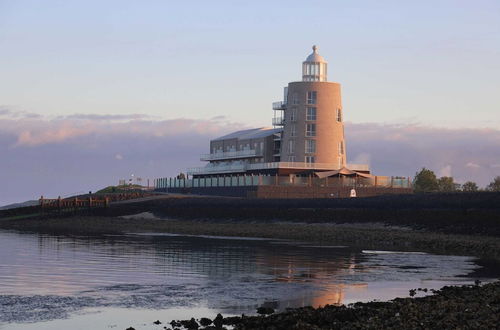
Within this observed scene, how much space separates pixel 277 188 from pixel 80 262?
5692 cm

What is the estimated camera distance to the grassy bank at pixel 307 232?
153 ft

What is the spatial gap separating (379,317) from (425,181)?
9418cm

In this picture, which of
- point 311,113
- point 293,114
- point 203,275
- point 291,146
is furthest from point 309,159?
point 203,275

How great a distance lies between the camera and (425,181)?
4419 inches

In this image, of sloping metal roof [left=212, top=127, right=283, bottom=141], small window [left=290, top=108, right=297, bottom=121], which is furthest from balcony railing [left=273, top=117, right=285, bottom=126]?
small window [left=290, top=108, right=297, bottom=121]

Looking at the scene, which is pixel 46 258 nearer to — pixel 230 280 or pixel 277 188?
pixel 230 280

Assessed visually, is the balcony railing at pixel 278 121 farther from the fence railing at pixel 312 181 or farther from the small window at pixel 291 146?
the fence railing at pixel 312 181

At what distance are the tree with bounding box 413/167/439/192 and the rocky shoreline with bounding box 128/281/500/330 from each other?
292ft

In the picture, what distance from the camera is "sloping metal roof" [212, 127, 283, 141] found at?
113 metres

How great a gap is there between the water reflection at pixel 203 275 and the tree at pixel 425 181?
218 feet

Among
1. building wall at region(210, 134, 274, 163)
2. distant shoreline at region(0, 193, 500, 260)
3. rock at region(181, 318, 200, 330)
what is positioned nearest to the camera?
rock at region(181, 318, 200, 330)

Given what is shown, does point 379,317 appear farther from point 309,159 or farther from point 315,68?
point 315,68

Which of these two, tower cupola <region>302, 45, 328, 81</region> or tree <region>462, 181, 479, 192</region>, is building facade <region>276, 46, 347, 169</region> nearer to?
tower cupola <region>302, 45, 328, 81</region>

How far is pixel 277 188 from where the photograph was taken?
91562mm
